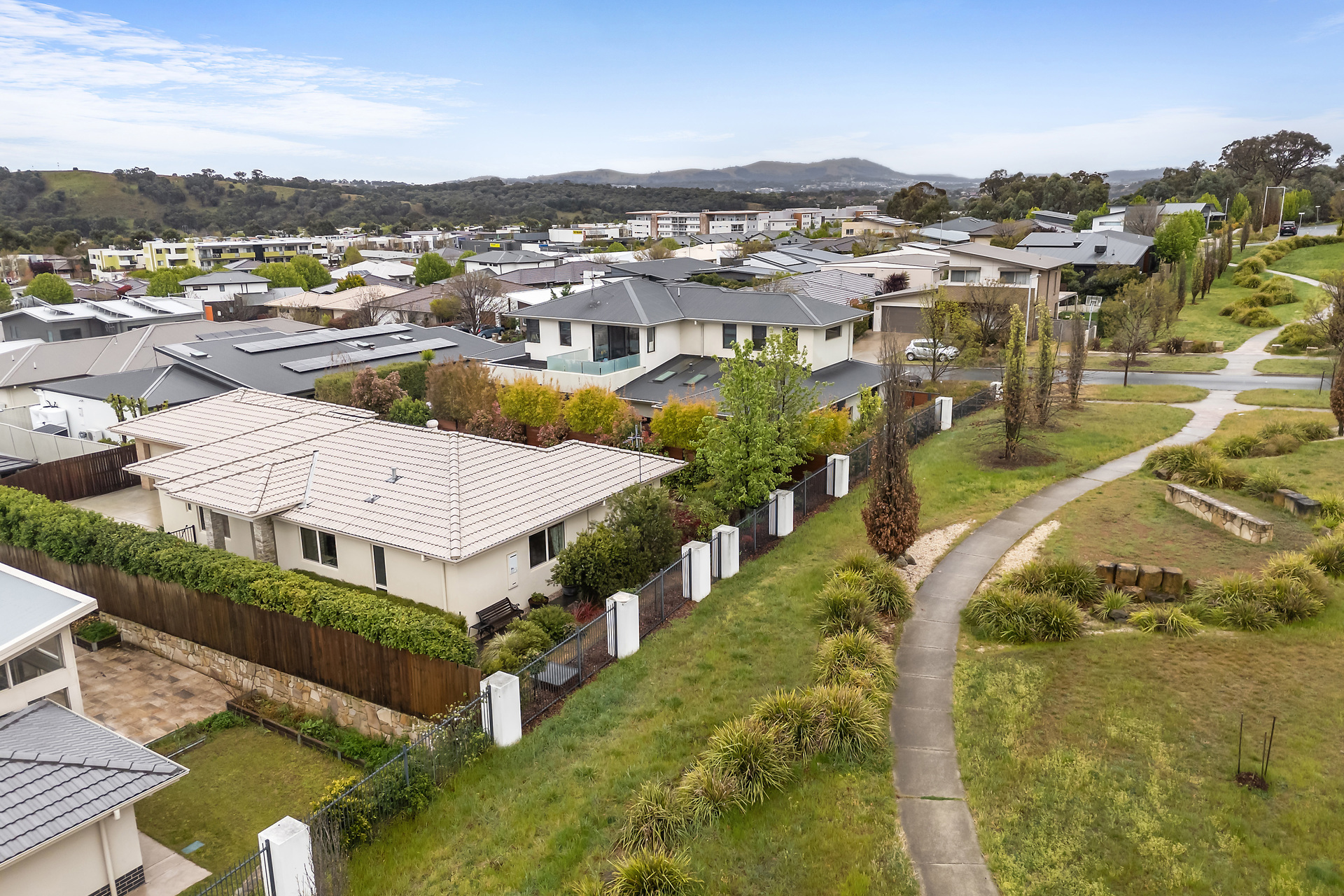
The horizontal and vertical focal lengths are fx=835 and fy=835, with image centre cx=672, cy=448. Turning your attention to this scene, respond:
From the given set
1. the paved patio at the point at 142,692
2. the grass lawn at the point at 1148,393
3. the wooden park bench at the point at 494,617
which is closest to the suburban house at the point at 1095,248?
the grass lawn at the point at 1148,393

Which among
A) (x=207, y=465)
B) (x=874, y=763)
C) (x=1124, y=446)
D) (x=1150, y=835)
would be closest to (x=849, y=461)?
(x=1124, y=446)

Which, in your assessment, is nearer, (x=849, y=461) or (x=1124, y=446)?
(x=849, y=461)

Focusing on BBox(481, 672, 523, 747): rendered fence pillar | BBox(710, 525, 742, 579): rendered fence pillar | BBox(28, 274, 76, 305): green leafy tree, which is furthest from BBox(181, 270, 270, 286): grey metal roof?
BBox(481, 672, 523, 747): rendered fence pillar

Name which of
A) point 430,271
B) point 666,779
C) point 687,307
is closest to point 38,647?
point 666,779

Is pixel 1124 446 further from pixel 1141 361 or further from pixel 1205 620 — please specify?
pixel 1141 361

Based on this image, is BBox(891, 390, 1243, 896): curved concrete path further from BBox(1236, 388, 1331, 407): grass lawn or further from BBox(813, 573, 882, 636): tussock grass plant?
BBox(1236, 388, 1331, 407): grass lawn

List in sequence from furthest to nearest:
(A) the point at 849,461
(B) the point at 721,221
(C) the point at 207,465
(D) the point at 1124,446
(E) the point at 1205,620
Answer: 1. (B) the point at 721,221
2. (D) the point at 1124,446
3. (A) the point at 849,461
4. (C) the point at 207,465
5. (E) the point at 1205,620

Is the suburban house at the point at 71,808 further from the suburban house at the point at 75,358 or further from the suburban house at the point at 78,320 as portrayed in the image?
the suburban house at the point at 78,320

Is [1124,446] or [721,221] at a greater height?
[721,221]
